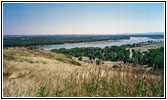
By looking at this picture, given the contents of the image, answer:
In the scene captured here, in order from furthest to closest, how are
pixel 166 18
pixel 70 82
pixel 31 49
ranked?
pixel 31 49 < pixel 166 18 < pixel 70 82

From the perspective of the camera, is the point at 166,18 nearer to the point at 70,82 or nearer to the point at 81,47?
the point at 70,82

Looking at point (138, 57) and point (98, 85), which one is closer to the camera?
point (98, 85)

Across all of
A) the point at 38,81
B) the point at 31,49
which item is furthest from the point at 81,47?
the point at 38,81

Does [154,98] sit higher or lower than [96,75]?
lower

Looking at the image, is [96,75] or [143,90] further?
[96,75]

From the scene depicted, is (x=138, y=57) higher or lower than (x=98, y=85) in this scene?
higher

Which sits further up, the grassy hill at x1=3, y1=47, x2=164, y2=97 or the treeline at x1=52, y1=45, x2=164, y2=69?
the treeline at x1=52, y1=45, x2=164, y2=69

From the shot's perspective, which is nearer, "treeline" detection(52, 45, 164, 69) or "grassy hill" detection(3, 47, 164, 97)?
"grassy hill" detection(3, 47, 164, 97)

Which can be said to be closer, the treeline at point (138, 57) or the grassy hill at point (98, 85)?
the grassy hill at point (98, 85)

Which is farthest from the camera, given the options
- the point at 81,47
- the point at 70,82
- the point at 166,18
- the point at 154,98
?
the point at 81,47

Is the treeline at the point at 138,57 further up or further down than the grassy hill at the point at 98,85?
further up
